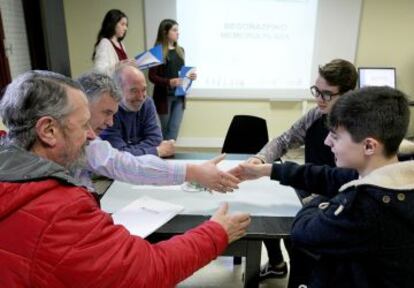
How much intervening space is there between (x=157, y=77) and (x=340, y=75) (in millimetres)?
2309

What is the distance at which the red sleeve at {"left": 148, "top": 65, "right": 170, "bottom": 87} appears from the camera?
3.62 metres

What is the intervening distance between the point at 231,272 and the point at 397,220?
1.44m

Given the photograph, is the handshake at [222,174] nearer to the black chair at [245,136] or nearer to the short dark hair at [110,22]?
the black chair at [245,136]

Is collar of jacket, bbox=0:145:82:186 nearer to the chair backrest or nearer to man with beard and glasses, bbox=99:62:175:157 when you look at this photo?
man with beard and glasses, bbox=99:62:175:157

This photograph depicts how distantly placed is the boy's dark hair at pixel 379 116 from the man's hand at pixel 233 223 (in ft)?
1.45

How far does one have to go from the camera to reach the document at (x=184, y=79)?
3.62m

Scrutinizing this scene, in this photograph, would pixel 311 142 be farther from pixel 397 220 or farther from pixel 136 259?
pixel 136 259

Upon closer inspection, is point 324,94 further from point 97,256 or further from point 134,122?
point 97,256

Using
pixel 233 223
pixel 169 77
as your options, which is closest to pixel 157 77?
pixel 169 77

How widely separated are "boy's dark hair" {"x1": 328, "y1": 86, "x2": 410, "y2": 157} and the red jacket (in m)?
0.69

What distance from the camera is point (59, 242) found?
27.6 inches

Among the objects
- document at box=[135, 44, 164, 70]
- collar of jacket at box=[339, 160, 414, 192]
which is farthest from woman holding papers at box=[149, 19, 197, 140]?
collar of jacket at box=[339, 160, 414, 192]

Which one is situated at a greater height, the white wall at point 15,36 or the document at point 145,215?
the white wall at point 15,36

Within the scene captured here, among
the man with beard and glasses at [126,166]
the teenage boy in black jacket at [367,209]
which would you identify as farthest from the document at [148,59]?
the teenage boy in black jacket at [367,209]
